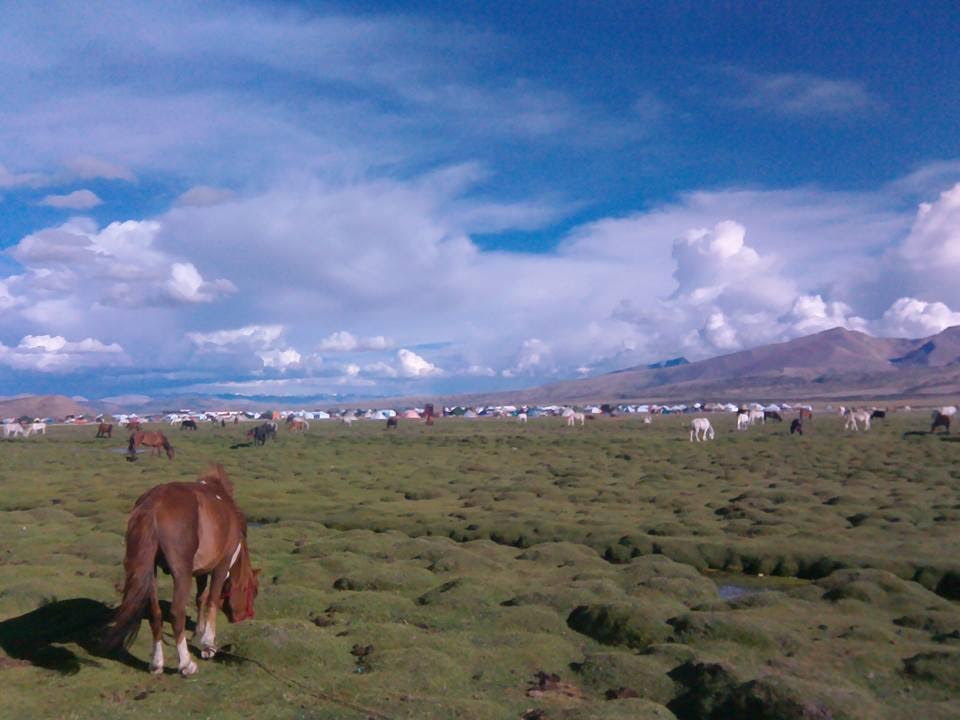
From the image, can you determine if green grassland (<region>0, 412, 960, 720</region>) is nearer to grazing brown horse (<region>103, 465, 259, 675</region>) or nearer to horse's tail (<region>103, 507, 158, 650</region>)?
grazing brown horse (<region>103, 465, 259, 675</region>)

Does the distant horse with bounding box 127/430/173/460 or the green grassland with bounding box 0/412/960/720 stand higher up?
the distant horse with bounding box 127/430/173/460

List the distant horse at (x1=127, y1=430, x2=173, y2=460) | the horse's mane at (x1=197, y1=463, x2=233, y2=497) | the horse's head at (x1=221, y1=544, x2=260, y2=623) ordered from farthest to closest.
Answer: the distant horse at (x1=127, y1=430, x2=173, y2=460) → the horse's mane at (x1=197, y1=463, x2=233, y2=497) → the horse's head at (x1=221, y1=544, x2=260, y2=623)

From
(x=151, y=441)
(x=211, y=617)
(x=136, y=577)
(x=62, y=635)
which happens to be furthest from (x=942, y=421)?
(x=136, y=577)

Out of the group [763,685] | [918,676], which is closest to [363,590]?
[763,685]

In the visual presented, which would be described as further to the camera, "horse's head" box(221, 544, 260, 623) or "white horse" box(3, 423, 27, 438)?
"white horse" box(3, 423, 27, 438)

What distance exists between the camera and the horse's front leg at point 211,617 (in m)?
11.1

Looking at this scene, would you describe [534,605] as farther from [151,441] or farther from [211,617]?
[151,441]

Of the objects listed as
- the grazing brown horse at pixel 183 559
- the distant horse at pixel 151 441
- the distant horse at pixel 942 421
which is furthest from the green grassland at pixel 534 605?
the distant horse at pixel 942 421

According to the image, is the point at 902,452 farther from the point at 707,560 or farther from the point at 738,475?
the point at 707,560

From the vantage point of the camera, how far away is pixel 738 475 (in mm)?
41312

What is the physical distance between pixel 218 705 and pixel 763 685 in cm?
684

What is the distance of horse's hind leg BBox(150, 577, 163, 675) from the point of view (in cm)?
996

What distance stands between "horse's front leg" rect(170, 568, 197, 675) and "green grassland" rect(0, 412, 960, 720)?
21 cm

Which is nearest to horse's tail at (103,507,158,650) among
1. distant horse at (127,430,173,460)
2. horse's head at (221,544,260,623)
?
horse's head at (221,544,260,623)
